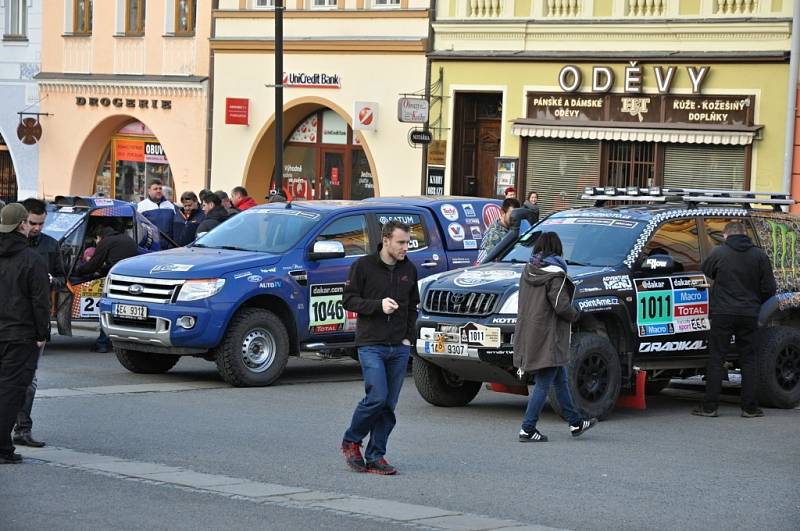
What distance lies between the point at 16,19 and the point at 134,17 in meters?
4.78

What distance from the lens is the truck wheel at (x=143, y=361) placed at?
1781cm

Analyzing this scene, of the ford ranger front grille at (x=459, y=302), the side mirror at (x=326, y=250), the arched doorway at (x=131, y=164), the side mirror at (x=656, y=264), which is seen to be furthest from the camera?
the arched doorway at (x=131, y=164)

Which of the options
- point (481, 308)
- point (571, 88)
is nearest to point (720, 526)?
point (481, 308)

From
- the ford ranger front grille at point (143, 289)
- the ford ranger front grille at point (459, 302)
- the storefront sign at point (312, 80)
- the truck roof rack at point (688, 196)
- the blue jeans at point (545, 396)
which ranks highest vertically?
the storefront sign at point (312, 80)

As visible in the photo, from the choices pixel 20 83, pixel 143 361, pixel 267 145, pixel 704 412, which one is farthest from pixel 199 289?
pixel 20 83

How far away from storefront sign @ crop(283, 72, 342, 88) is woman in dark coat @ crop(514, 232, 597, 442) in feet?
70.5

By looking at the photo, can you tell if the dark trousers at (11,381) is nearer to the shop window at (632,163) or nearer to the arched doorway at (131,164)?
the shop window at (632,163)

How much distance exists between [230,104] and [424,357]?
22.1 metres

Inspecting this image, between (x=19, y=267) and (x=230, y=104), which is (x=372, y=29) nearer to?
(x=230, y=104)

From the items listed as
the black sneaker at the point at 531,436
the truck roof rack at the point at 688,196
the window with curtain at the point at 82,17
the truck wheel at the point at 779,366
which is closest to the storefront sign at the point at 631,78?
the truck roof rack at the point at 688,196

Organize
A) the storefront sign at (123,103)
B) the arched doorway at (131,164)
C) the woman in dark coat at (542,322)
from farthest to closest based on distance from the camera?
the arched doorway at (131,164) < the storefront sign at (123,103) < the woman in dark coat at (542,322)

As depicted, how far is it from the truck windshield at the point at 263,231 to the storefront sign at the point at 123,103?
20.2 metres

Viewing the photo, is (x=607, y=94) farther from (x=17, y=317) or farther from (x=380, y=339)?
(x=17, y=317)

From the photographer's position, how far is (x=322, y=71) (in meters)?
34.6
